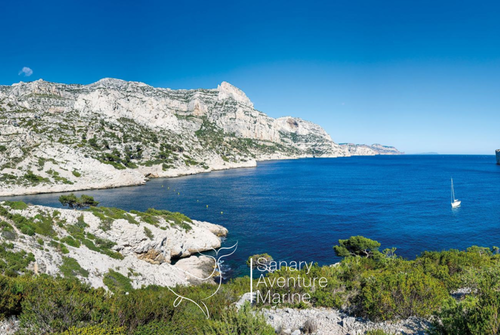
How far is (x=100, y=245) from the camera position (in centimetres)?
2456

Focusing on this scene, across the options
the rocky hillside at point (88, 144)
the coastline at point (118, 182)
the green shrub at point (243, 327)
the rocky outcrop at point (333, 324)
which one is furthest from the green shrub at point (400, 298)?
the rocky hillside at point (88, 144)

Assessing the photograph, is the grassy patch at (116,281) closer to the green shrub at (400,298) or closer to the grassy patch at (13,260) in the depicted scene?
the grassy patch at (13,260)

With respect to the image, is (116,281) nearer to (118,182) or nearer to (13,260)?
(13,260)

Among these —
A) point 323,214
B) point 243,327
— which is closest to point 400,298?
point 243,327

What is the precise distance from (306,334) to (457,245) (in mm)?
33779

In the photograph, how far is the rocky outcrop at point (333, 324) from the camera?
9375 millimetres

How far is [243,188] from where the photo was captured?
260 ft

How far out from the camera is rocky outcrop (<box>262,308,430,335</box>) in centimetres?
938

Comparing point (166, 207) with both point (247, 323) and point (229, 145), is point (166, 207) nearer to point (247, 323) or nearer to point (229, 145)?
point (247, 323)

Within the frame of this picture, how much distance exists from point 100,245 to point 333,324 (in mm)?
22786

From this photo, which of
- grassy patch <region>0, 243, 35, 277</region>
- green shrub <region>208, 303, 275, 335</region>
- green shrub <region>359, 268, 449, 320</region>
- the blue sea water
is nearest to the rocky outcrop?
green shrub <region>359, 268, 449, 320</region>

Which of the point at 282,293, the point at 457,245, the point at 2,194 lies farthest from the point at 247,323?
the point at 2,194

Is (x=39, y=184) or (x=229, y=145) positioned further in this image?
(x=229, y=145)

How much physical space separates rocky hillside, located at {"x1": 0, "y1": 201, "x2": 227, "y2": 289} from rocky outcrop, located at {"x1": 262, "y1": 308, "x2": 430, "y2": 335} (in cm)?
705
